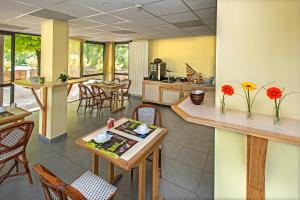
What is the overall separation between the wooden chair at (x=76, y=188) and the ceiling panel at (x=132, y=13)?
7.61 feet

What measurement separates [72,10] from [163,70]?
13.0 feet

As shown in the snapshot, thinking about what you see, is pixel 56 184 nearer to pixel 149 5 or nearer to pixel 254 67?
pixel 254 67

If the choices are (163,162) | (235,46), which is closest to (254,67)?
(235,46)

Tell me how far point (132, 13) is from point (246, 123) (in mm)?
2414

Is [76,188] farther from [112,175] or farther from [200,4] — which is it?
[200,4]

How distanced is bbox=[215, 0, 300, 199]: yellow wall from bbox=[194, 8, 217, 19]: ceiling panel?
1.21m

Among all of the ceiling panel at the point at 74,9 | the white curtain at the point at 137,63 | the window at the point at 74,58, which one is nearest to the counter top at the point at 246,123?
the ceiling panel at the point at 74,9

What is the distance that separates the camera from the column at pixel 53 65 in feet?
10.3

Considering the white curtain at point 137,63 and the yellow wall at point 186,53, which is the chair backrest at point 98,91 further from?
the yellow wall at point 186,53

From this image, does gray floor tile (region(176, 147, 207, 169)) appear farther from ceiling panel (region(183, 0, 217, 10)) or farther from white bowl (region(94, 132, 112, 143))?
ceiling panel (region(183, 0, 217, 10))

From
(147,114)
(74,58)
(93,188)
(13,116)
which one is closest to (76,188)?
(93,188)

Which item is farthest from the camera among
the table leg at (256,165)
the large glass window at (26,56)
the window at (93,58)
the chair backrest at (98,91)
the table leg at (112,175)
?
the window at (93,58)

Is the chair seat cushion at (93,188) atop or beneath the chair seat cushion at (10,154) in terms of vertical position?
beneath

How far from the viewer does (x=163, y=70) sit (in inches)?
247
